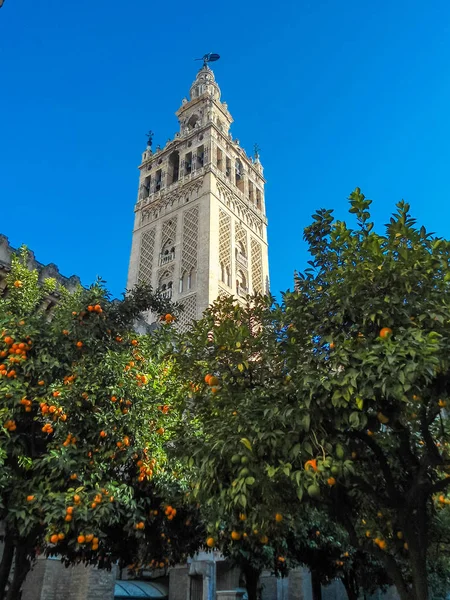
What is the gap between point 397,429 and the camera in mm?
6348

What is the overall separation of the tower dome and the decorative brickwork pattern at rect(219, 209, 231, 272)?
13.3 metres

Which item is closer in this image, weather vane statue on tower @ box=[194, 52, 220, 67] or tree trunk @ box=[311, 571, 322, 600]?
tree trunk @ box=[311, 571, 322, 600]

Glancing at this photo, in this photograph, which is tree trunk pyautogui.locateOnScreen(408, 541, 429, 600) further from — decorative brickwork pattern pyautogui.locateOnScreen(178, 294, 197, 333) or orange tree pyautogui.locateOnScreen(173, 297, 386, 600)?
decorative brickwork pattern pyautogui.locateOnScreen(178, 294, 197, 333)

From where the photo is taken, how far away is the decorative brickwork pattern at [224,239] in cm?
3212

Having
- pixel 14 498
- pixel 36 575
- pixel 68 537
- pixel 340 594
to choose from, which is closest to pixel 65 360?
pixel 14 498

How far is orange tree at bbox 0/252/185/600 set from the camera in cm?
709

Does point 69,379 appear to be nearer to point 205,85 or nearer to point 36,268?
point 36,268

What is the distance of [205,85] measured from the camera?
4253cm

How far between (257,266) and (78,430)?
28811mm

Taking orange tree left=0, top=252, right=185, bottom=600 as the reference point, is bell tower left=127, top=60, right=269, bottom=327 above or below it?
above

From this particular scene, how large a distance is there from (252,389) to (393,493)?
221 cm

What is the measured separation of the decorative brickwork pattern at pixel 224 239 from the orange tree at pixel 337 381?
82.1 feet

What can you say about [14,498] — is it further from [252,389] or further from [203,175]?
[203,175]

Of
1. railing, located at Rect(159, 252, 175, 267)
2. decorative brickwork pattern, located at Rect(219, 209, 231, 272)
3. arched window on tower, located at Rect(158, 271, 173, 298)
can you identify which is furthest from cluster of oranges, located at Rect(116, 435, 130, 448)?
railing, located at Rect(159, 252, 175, 267)
